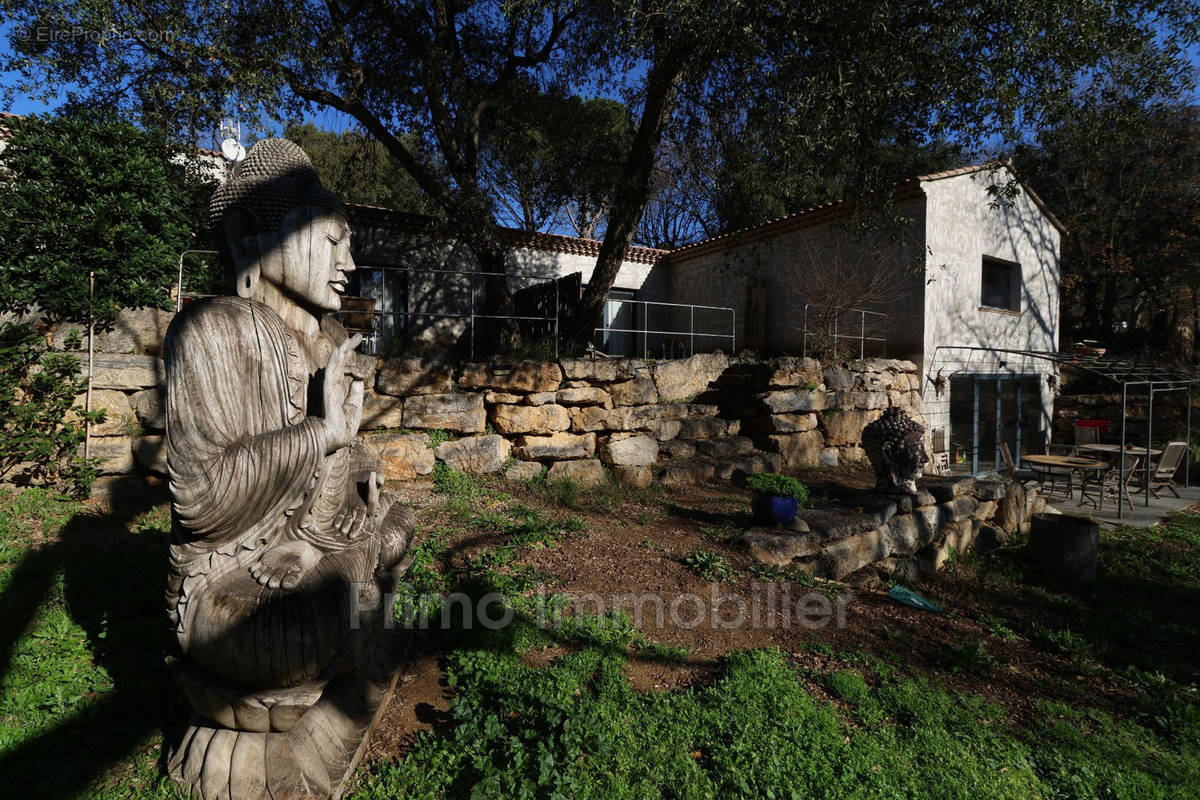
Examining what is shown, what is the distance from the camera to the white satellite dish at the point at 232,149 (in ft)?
20.2

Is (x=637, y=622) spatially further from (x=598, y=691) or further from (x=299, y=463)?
(x=299, y=463)

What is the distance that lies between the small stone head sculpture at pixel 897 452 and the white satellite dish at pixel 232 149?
27.1ft

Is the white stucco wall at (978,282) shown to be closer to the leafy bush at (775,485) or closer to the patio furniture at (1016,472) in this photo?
the patio furniture at (1016,472)

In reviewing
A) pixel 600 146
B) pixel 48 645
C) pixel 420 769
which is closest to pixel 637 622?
pixel 420 769

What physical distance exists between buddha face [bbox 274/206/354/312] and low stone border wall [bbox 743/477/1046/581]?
4.00 m

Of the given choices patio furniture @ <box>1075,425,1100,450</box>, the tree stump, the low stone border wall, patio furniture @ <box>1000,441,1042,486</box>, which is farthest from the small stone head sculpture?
patio furniture @ <box>1075,425,1100,450</box>

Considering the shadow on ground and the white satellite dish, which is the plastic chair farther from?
the white satellite dish

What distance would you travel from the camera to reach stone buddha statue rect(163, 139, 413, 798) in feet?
5.89

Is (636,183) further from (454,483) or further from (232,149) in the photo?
(232,149)

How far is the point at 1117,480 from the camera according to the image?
9656mm

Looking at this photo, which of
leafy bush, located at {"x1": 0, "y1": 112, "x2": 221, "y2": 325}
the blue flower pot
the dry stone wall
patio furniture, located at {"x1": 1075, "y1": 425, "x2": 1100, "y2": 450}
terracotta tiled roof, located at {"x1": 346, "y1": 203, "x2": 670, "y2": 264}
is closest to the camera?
leafy bush, located at {"x1": 0, "y1": 112, "x2": 221, "y2": 325}

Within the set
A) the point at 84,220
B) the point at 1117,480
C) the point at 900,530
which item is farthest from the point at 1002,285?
the point at 84,220

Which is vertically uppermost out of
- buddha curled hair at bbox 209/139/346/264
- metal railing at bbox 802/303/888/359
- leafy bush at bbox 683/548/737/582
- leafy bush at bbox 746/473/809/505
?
metal railing at bbox 802/303/888/359

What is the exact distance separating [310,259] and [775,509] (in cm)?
449
